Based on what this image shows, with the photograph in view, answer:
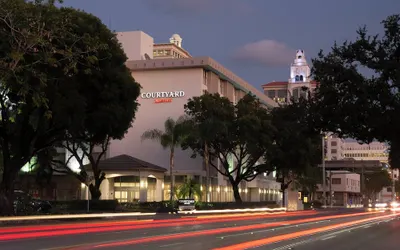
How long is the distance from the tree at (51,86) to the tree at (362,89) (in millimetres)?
9978

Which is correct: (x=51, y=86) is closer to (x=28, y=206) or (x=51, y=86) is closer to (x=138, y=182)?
(x=28, y=206)

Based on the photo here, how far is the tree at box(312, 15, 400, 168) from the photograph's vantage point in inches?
877

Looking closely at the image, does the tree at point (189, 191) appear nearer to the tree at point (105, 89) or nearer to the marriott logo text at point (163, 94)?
the marriott logo text at point (163, 94)

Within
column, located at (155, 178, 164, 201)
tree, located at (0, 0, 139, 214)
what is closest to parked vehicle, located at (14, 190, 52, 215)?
tree, located at (0, 0, 139, 214)

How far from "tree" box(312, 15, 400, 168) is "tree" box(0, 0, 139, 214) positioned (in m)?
9.98

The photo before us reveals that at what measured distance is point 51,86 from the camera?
31469 millimetres

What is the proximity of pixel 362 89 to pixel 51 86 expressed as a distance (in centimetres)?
1754

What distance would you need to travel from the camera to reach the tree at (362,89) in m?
22.3

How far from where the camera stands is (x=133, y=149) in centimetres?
7462

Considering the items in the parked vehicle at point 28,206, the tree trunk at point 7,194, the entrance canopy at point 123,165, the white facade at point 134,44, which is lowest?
the parked vehicle at point 28,206

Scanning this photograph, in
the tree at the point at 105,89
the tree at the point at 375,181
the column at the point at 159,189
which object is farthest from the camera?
the tree at the point at 375,181

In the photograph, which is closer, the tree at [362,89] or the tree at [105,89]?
the tree at [362,89]

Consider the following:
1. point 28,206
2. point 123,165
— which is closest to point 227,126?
point 123,165

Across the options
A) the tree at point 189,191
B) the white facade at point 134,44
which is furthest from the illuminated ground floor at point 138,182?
the white facade at point 134,44
